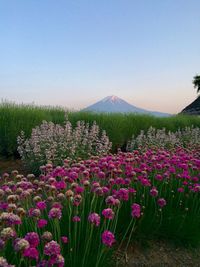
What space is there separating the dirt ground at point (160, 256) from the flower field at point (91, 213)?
4.2 inches

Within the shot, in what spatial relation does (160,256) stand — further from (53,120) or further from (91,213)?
(53,120)

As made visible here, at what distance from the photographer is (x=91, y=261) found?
2.85 m

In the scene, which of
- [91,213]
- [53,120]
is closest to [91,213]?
[91,213]

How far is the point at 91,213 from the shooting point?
11.6 feet

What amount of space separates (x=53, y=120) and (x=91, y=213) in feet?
25.1

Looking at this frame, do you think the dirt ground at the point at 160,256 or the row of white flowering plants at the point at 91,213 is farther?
the dirt ground at the point at 160,256

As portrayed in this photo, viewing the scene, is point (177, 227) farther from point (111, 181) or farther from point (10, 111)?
point (10, 111)

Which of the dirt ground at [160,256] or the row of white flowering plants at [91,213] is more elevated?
the row of white flowering plants at [91,213]

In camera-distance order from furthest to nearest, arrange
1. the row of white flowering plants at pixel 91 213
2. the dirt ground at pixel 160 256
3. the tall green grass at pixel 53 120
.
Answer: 1. the tall green grass at pixel 53 120
2. the dirt ground at pixel 160 256
3. the row of white flowering plants at pixel 91 213

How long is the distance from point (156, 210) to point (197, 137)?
29.3 ft

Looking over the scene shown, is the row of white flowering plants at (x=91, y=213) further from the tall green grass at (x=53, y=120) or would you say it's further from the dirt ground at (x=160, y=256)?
the tall green grass at (x=53, y=120)

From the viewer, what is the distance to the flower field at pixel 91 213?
262 centimetres

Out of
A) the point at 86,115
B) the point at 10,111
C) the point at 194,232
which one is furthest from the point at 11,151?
the point at 194,232

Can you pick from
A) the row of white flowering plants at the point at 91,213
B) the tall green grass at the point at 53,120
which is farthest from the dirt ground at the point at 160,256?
the tall green grass at the point at 53,120
